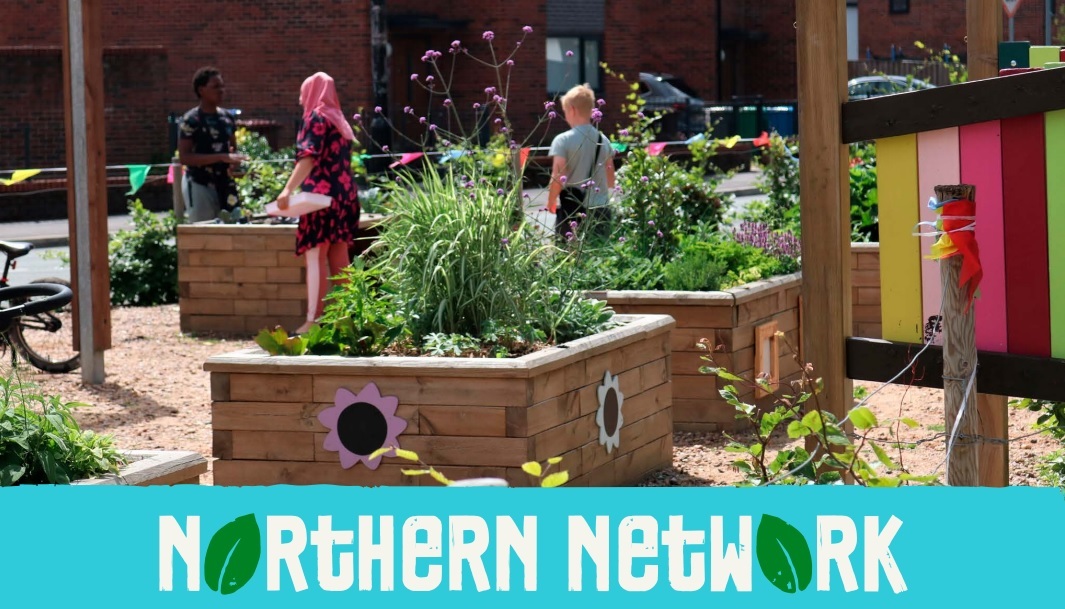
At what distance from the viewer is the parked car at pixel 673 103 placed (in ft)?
113

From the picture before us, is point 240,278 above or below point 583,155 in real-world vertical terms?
below

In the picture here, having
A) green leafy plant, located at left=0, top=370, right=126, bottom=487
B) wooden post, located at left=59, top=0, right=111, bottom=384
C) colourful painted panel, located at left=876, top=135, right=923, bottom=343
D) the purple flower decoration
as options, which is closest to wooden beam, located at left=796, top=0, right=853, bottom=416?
colourful painted panel, located at left=876, top=135, right=923, bottom=343

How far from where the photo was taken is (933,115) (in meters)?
4.43

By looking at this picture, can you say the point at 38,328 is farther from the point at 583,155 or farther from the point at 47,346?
the point at 583,155

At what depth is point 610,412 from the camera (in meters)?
5.88

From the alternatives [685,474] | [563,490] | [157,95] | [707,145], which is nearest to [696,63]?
[157,95]

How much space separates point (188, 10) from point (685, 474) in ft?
93.7

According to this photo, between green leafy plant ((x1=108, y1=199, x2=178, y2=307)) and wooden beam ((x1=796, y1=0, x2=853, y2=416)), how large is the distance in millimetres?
8641

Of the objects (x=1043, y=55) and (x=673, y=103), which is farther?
(x=673, y=103)

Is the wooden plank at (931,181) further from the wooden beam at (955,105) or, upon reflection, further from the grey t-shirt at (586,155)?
the grey t-shirt at (586,155)

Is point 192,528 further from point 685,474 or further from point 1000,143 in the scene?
point 685,474

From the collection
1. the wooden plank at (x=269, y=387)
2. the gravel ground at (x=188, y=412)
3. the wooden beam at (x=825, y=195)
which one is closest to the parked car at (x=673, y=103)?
the gravel ground at (x=188, y=412)

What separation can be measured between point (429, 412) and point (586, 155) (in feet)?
12.5

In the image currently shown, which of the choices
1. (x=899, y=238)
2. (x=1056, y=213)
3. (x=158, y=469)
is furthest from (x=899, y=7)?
(x=158, y=469)
